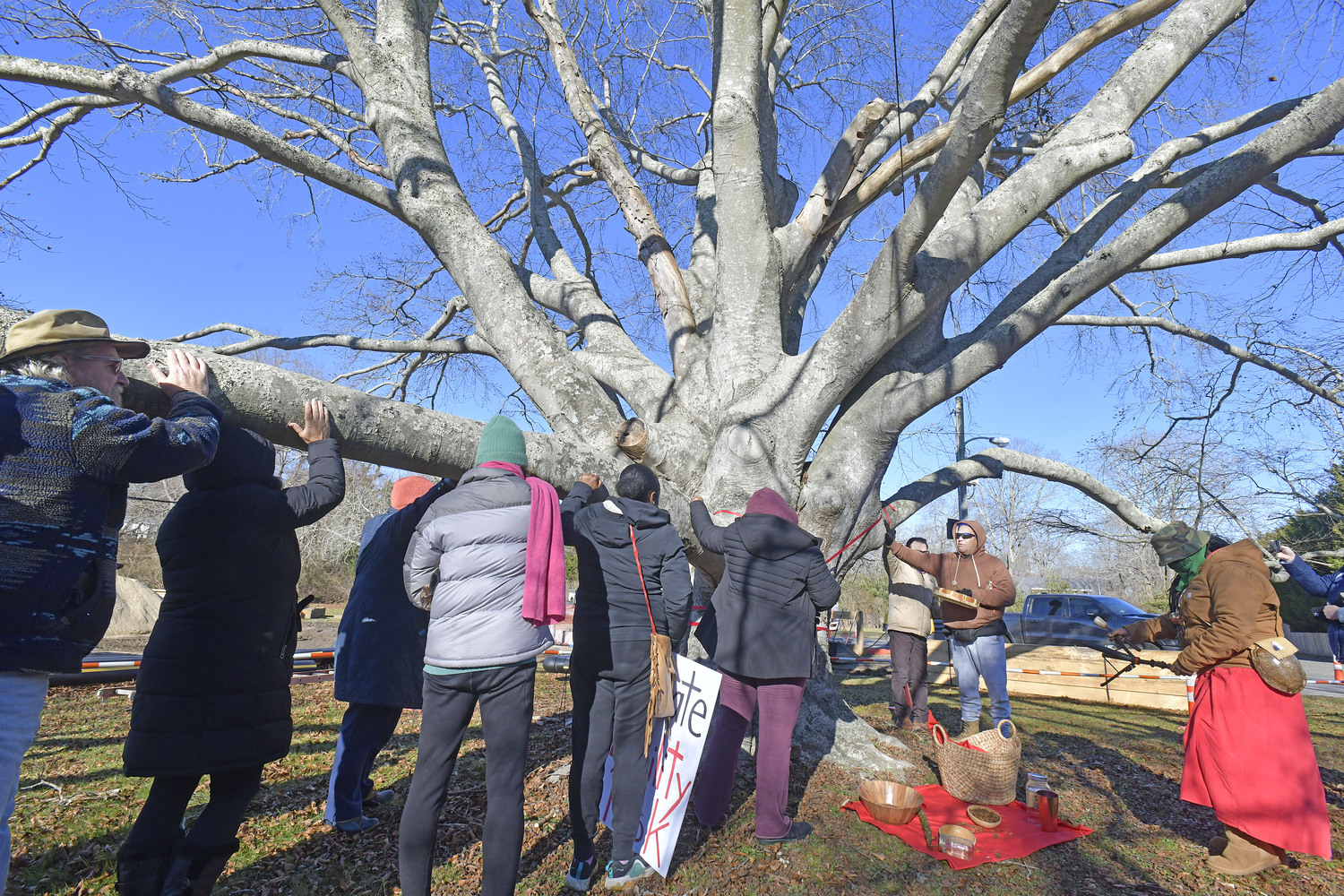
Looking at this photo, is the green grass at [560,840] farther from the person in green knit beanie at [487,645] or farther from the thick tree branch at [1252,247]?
the thick tree branch at [1252,247]

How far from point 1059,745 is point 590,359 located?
501cm

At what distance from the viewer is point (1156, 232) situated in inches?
165

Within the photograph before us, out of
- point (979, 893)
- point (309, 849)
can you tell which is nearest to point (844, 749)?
point (979, 893)

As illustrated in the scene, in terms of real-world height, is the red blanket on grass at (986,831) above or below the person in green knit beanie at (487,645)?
below

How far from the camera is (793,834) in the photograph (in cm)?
341

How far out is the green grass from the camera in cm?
290

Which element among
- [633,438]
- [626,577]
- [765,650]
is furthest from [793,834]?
[633,438]

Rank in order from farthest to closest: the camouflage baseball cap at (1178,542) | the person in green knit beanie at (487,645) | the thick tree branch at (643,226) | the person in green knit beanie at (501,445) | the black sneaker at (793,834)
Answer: the thick tree branch at (643,226) < the camouflage baseball cap at (1178,542) < the black sneaker at (793,834) < the person in green knit beanie at (501,445) < the person in green knit beanie at (487,645)

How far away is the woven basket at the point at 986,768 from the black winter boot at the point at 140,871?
3.82m

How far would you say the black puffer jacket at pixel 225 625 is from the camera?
2.18 m

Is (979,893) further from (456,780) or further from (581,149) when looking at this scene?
(581,149)

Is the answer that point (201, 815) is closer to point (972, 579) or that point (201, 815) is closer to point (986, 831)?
point (986, 831)

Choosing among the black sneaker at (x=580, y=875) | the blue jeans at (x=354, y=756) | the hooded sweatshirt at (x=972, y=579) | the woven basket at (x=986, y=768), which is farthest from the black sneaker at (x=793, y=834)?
the hooded sweatshirt at (x=972, y=579)

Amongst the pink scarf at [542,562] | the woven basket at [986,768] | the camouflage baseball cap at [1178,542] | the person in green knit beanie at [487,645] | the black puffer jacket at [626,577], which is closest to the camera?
the person in green knit beanie at [487,645]
